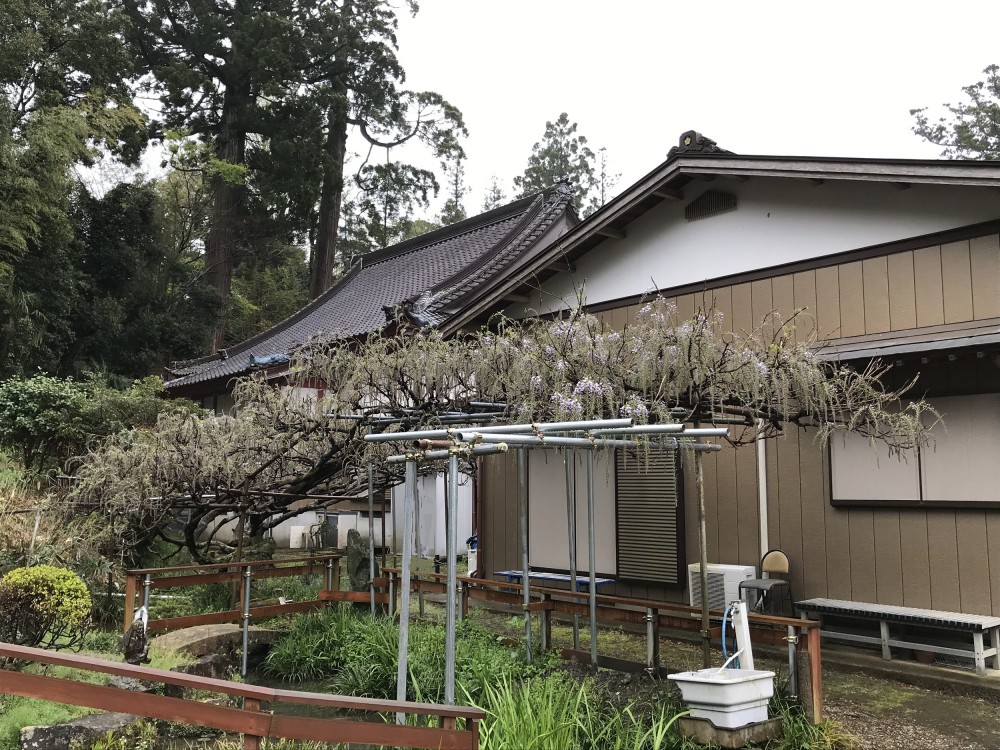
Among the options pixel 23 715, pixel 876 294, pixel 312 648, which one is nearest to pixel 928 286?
pixel 876 294

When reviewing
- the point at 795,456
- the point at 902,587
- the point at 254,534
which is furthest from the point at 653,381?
the point at 254,534

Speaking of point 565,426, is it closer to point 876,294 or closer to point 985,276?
point 876,294

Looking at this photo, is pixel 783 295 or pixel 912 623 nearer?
pixel 912 623

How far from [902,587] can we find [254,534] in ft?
28.0

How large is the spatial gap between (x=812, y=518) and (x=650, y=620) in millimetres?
2658

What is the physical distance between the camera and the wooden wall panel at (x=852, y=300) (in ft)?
25.9

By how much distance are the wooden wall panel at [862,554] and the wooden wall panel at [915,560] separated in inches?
11.0

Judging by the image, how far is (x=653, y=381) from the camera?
21.1 feet

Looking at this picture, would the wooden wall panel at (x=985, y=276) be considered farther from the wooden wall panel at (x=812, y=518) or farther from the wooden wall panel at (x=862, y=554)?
the wooden wall panel at (x=862, y=554)

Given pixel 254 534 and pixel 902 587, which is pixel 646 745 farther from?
pixel 254 534

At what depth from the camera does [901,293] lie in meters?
7.61

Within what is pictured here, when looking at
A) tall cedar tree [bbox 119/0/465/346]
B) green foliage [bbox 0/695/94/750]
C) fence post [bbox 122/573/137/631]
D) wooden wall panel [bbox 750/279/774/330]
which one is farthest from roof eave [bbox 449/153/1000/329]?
tall cedar tree [bbox 119/0/465/346]

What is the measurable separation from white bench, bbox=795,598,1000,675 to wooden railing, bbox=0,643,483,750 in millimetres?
5160

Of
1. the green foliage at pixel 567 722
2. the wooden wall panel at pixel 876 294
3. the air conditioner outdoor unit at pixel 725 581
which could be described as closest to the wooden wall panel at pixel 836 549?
the air conditioner outdoor unit at pixel 725 581
